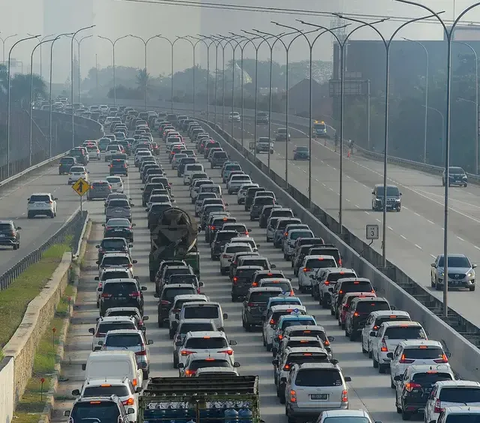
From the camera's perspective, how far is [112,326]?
37.6 metres

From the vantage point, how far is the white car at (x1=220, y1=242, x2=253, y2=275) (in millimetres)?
58469

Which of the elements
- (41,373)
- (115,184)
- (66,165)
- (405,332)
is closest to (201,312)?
(41,373)

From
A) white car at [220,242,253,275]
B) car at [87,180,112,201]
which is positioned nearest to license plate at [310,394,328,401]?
white car at [220,242,253,275]

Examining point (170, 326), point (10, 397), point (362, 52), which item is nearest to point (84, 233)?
point (170, 326)

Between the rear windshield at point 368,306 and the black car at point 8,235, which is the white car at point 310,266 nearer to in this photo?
the rear windshield at point 368,306

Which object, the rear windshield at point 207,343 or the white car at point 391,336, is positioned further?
the white car at point 391,336

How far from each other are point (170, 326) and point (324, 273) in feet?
27.1

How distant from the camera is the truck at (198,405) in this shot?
2311cm

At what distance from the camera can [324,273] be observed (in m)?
50.1

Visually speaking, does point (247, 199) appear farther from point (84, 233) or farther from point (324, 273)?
point (324, 273)

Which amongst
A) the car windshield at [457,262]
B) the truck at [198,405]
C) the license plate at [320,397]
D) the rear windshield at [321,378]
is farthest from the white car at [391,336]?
the car windshield at [457,262]

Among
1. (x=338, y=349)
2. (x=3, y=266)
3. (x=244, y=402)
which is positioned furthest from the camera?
(x=3, y=266)

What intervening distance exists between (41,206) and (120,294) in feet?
122

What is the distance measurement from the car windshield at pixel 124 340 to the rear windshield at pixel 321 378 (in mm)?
6270
